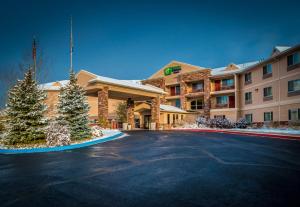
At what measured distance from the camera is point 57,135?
12.7 metres

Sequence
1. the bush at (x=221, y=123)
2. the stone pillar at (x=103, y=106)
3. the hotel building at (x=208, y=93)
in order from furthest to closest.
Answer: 1. the bush at (x=221, y=123)
2. the hotel building at (x=208, y=93)
3. the stone pillar at (x=103, y=106)

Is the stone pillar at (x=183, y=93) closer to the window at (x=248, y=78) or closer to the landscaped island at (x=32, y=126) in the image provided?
the window at (x=248, y=78)

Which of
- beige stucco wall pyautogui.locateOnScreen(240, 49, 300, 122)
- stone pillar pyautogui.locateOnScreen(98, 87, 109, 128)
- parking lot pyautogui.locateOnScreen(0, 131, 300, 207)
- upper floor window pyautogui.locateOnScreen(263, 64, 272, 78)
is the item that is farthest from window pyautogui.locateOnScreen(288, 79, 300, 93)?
stone pillar pyautogui.locateOnScreen(98, 87, 109, 128)

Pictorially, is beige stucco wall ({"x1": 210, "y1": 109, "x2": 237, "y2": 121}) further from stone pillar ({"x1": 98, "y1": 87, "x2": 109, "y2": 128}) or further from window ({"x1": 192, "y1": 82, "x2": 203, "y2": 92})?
stone pillar ({"x1": 98, "y1": 87, "x2": 109, "y2": 128})

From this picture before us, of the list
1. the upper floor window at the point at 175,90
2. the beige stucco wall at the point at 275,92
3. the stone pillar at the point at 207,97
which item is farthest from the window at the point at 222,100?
the upper floor window at the point at 175,90

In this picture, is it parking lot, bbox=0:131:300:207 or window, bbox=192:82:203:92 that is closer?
parking lot, bbox=0:131:300:207

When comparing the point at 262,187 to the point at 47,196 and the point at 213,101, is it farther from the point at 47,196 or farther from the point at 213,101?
the point at 213,101

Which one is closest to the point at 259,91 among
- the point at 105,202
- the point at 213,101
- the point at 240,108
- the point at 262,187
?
the point at 240,108

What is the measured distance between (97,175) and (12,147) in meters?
9.00

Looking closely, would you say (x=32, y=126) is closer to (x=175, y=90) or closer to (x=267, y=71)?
(x=267, y=71)

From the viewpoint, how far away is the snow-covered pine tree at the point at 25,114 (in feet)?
42.0

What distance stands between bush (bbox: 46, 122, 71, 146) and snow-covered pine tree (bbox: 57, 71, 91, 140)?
1.41 meters

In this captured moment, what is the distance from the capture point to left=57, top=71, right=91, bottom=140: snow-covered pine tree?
14.9 meters

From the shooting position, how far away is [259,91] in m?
30.0
